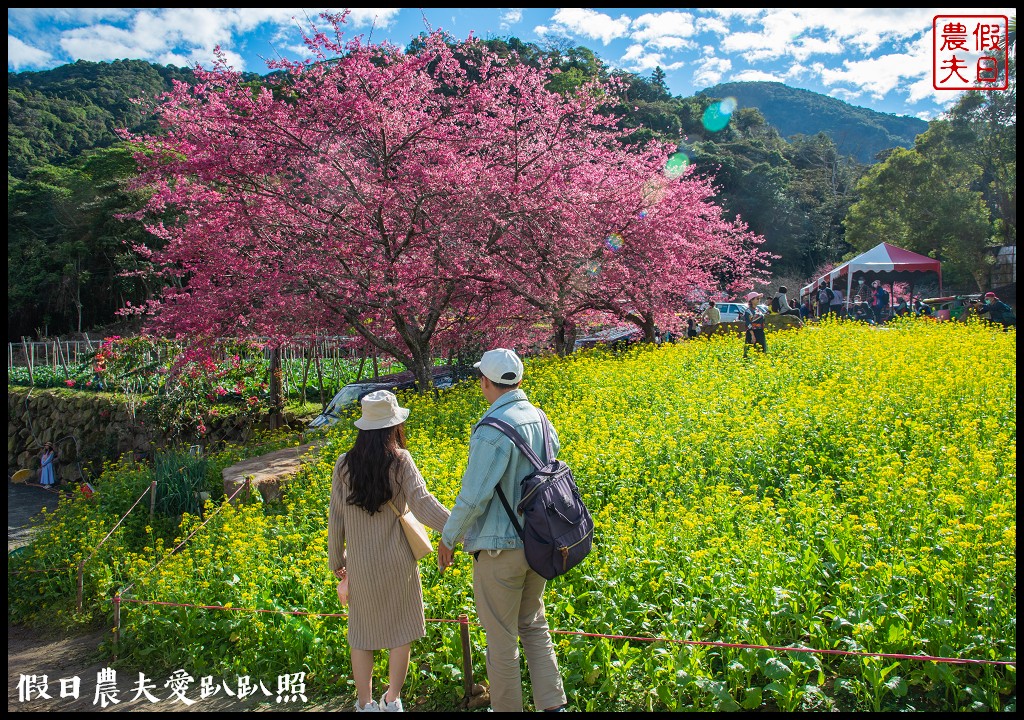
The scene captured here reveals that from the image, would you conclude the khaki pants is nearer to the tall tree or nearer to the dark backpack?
the dark backpack

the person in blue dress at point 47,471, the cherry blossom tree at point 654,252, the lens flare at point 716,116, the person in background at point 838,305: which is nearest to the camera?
the cherry blossom tree at point 654,252

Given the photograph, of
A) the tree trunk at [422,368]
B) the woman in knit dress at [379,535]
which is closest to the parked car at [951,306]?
the tree trunk at [422,368]

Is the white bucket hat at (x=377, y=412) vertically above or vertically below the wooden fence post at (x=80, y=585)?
above

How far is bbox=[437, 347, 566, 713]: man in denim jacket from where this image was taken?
2.79 m

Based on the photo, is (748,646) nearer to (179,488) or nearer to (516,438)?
(516,438)

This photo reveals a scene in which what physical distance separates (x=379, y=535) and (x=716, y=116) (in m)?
53.5

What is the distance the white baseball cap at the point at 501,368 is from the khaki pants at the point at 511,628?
29.1 inches

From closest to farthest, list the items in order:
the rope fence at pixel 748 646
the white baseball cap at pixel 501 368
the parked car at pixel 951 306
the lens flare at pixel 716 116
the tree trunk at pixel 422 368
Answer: the rope fence at pixel 748 646, the white baseball cap at pixel 501 368, the tree trunk at pixel 422 368, the parked car at pixel 951 306, the lens flare at pixel 716 116

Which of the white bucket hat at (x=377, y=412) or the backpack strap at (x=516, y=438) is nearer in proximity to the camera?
the backpack strap at (x=516, y=438)

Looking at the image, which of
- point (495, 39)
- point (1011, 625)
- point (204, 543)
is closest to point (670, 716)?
Answer: point (1011, 625)

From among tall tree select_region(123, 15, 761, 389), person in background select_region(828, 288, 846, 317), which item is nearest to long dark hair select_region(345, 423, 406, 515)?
tall tree select_region(123, 15, 761, 389)

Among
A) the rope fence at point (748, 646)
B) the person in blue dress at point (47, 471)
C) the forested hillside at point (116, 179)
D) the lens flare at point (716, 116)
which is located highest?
the lens flare at point (716, 116)

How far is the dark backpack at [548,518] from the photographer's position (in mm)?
2721

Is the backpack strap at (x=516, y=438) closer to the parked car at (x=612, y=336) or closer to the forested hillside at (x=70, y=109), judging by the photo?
the parked car at (x=612, y=336)
